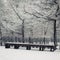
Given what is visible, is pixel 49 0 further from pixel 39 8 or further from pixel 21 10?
pixel 21 10

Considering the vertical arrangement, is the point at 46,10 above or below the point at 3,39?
above

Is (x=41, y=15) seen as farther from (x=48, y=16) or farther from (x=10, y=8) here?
(x=10, y=8)

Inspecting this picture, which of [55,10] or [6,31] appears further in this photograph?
[6,31]

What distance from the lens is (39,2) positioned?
18594 mm

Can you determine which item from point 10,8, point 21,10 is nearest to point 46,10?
point 21,10

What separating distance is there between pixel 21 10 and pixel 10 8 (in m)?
1.88

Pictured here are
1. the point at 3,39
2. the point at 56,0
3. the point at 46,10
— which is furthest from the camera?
the point at 3,39

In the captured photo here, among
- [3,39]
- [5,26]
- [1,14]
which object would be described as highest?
[1,14]

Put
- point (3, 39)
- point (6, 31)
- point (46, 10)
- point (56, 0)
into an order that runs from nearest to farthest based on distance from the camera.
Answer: point (56, 0)
point (46, 10)
point (3, 39)
point (6, 31)

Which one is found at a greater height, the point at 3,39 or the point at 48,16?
the point at 48,16

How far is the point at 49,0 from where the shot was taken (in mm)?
17578

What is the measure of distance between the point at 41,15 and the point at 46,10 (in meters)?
0.78

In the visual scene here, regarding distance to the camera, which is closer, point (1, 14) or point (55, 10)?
point (55, 10)

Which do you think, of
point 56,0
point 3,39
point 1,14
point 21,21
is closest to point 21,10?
point 21,21
